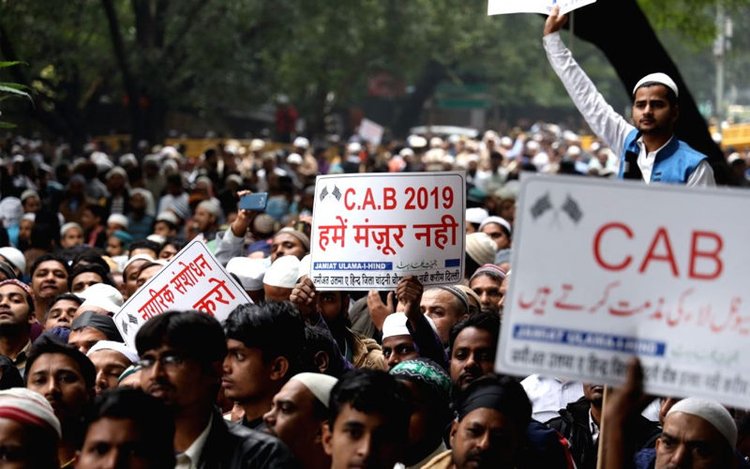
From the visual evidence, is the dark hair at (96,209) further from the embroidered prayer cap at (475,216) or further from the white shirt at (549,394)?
the white shirt at (549,394)

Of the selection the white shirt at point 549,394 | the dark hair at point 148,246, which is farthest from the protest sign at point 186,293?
the dark hair at point 148,246

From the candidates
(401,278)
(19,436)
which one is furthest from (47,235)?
(19,436)

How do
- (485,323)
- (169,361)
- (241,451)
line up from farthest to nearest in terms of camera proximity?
(485,323), (169,361), (241,451)

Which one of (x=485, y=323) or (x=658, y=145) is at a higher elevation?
(x=658, y=145)

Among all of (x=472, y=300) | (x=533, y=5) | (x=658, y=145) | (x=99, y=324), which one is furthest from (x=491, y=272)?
(x=99, y=324)

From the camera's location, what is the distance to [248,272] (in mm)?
9273

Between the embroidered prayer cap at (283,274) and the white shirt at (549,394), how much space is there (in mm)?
1574

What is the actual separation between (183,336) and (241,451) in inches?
19.9

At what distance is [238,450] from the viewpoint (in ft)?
16.9

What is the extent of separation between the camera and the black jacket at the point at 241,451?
16.6ft

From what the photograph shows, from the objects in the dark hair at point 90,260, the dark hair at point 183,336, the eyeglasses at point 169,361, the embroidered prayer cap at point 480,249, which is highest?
the dark hair at point 183,336

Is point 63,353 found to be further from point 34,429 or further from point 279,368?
point 34,429

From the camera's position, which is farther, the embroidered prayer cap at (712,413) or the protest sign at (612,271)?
the embroidered prayer cap at (712,413)

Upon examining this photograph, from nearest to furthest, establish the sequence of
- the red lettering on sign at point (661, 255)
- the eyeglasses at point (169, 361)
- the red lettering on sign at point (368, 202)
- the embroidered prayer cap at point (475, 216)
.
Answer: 1. the red lettering on sign at point (661, 255)
2. the eyeglasses at point (169, 361)
3. the red lettering on sign at point (368, 202)
4. the embroidered prayer cap at point (475, 216)
